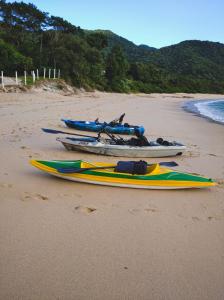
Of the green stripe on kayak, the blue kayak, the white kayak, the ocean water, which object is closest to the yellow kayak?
the green stripe on kayak

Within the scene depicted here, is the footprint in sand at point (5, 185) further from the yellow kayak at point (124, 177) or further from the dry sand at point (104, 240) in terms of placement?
the yellow kayak at point (124, 177)

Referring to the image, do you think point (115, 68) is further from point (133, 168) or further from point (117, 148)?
point (133, 168)

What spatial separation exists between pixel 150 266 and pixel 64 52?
33.3m

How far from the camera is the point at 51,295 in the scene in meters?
2.74

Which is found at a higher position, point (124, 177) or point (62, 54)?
point (62, 54)

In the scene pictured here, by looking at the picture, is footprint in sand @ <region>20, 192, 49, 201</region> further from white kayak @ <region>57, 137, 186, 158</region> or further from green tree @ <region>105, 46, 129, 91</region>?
green tree @ <region>105, 46, 129, 91</region>

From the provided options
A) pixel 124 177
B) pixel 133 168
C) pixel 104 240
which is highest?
pixel 133 168

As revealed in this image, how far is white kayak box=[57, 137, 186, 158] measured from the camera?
7.70m

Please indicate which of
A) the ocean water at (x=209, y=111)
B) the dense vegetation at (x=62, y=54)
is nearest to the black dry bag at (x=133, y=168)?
the ocean water at (x=209, y=111)

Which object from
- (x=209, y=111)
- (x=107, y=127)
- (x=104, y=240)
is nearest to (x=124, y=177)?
(x=104, y=240)

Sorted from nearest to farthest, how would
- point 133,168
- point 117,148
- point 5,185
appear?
point 5,185, point 133,168, point 117,148

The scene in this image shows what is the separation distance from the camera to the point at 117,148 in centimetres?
771

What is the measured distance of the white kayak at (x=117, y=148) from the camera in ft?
25.3

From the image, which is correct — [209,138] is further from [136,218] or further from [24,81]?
[24,81]
